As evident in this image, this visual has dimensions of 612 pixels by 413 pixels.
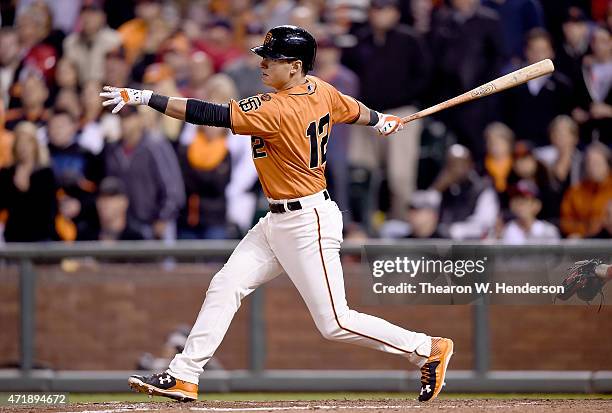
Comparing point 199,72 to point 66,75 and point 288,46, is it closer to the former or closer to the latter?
point 66,75

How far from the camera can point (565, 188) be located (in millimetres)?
8281

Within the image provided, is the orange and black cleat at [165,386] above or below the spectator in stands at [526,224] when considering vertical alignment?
below

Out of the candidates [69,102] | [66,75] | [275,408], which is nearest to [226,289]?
[275,408]

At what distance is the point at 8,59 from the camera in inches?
376

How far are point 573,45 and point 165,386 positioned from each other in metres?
5.10

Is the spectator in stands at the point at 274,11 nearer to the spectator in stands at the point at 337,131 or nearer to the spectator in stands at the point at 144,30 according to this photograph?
the spectator in stands at the point at 337,131

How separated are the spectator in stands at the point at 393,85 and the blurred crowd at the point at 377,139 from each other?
1 centimetres

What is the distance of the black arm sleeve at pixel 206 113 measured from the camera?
4.78 m

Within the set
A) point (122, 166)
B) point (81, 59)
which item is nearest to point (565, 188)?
point (122, 166)

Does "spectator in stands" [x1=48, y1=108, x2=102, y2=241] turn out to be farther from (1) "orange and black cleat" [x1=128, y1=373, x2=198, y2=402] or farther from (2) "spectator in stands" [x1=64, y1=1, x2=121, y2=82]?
(1) "orange and black cleat" [x1=128, y1=373, x2=198, y2=402]

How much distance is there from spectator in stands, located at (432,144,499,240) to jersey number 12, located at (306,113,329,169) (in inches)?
126

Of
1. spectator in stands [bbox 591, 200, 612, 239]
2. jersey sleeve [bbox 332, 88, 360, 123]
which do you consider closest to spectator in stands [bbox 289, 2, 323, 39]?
spectator in stands [bbox 591, 200, 612, 239]

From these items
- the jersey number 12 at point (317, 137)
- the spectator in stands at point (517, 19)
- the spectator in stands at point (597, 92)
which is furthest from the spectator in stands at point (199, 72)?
the jersey number 12 at point (317, 137)

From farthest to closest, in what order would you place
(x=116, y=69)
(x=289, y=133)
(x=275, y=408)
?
(x=116, y=69), (x=275, y=408), (x=289, y=133)
